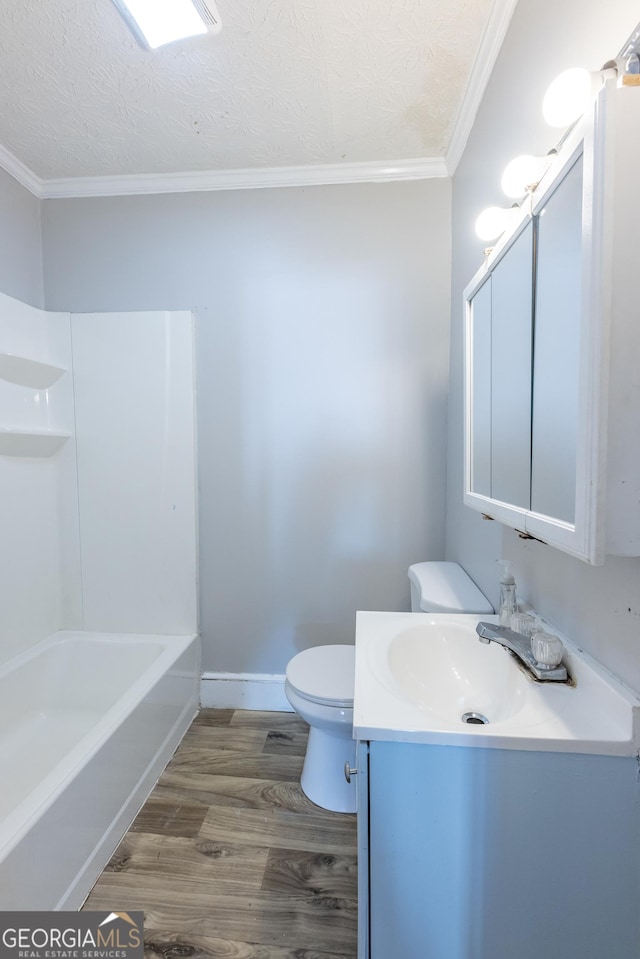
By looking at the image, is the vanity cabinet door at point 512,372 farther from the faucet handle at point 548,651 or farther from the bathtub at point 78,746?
the bathtub at point 78,746

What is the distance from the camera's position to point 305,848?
4.16ft

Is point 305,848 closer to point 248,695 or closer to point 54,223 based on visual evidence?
point 248,695

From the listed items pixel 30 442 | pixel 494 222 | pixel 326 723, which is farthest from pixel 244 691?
pixel 494 222

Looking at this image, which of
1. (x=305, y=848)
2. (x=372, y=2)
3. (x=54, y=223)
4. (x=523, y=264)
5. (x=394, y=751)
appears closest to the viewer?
(x=394, y=751)

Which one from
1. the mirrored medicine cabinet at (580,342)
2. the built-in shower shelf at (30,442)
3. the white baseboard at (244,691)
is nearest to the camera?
the mirrored medicine cabinet at (580,342)

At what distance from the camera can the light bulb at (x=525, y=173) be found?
0.78 m

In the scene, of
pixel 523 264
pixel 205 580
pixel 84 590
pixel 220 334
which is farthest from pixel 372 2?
pixel 84 590

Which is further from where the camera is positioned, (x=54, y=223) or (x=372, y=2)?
(x=54, y=223)

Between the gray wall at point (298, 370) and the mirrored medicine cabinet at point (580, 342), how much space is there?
0.87 meters

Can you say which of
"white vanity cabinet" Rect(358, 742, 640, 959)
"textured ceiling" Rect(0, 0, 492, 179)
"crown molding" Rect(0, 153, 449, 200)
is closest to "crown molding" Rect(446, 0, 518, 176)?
"textured ceiling" Rect(0, 0, 492, 179)

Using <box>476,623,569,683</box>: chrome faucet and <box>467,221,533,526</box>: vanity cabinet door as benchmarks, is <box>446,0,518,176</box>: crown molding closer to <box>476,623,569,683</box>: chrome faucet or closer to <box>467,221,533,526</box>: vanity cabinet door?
<box>467,221,533,526</box>: vanity cabinet door

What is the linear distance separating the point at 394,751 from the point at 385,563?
1.16 m

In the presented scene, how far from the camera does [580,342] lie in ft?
2.05

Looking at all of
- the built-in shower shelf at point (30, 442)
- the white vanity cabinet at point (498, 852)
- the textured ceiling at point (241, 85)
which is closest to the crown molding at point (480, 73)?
the textured ceiling at point (241, 85)
